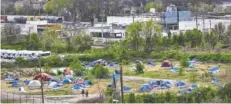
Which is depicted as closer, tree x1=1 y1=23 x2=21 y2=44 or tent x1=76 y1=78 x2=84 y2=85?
tent x1=76 y1=78 x2=84 y2=85

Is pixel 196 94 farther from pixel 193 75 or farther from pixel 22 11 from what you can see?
pixel 22 11

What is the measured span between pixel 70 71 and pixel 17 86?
126 cm

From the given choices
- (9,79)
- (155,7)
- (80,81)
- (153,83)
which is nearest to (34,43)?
(9,79)

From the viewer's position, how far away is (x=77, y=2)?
21344 mm

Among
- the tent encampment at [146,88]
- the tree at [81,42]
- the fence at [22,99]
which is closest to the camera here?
the fence at [22,99]

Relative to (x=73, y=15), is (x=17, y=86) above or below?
below

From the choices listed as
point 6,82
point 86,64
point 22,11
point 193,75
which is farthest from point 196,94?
point 22,11

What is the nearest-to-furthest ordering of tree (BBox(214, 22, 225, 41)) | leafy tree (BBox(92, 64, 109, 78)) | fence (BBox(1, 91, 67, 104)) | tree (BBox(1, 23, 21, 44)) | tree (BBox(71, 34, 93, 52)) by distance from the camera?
fence (BBox(1, 91, 67, 104))
leafy tree (BBox(92, 64, 109, 78))
tree (BBox(71, 34, 93, 52))
tree (BBox(214, 22, 225, 41))
tree (BBox(1, 23, 21, 44))

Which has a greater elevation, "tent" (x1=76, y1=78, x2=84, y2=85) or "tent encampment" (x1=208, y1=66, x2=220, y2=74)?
"tent encampment" (x1=208, y1=66, x2=220, y2=74)

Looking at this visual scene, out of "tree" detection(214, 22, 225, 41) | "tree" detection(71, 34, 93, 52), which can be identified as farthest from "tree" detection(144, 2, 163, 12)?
"tree" detection(71, 34, 93, 52)

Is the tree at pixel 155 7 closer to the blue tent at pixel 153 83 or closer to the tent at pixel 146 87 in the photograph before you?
the blue tent at pixel 153 83

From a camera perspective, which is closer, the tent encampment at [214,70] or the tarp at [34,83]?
the tarp at [34,83]

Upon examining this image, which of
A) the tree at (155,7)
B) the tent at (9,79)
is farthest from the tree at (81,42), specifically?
the tree at (155,7)

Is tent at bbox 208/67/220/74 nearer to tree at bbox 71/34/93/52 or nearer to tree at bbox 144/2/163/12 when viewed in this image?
tree at bbox 71/34/93/52
